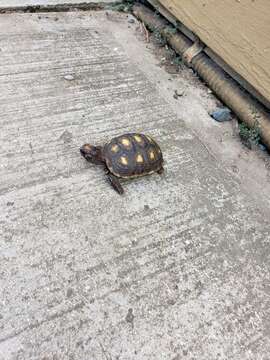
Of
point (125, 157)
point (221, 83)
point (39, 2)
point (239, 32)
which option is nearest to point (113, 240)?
point (125, 157)

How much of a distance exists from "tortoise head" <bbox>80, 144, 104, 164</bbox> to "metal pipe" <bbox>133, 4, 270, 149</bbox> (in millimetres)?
1494

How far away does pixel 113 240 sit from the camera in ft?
7.49

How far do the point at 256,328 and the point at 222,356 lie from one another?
0.28 m

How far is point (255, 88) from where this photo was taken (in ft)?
10.7

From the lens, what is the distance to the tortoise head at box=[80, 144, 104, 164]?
2.59m

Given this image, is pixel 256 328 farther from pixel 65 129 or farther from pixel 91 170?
pixel 65 129

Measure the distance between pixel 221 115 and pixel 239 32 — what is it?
2.52 feet

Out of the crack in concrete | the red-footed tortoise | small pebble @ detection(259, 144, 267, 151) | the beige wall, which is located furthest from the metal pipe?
the red-footed tortoise

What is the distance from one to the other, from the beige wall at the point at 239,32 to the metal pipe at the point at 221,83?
16 centimetres

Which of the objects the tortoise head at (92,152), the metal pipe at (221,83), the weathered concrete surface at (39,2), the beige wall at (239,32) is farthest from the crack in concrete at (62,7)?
the tortoise head at (92,152)

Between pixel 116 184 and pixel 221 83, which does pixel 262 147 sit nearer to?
pixel 221 83

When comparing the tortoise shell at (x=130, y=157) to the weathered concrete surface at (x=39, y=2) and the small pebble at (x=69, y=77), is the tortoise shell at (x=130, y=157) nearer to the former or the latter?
the small pebble at (x=69, y=77)

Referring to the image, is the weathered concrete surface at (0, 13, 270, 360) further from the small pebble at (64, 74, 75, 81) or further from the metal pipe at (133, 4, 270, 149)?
the metal pipe at (133, 4, 270, 149)

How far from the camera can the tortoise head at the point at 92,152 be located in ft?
8.50
